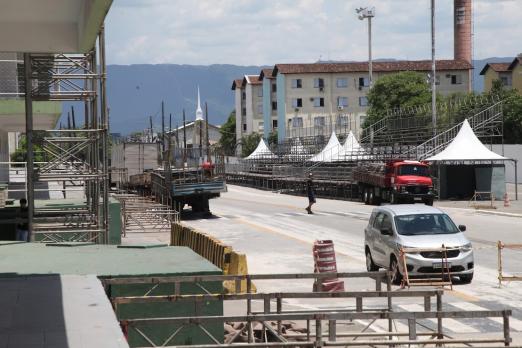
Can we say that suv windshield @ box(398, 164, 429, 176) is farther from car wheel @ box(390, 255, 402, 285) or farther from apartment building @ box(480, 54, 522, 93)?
apartment building @ box(480, 54, 522, 93)

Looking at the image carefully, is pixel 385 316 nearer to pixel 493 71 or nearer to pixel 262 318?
pixel 262 318

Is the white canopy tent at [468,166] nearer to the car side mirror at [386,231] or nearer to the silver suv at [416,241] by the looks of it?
the silver suv at [416,241]

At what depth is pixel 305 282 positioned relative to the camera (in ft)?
68.3

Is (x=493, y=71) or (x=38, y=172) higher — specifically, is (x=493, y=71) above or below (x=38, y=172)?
above

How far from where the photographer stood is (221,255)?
1936cm

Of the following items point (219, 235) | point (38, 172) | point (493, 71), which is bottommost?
point (219, 235)

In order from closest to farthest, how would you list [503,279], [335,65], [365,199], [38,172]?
[503,279], [38,172], [365,199], [335,65]

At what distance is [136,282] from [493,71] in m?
110

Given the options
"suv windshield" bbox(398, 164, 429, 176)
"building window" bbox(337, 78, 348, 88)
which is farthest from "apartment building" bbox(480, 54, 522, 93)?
"suv windshield" bbox(398, 164, 429, 176)

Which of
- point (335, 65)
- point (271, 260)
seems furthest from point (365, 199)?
point (335, 65)

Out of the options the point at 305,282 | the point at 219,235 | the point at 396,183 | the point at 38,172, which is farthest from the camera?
the point at 396,183

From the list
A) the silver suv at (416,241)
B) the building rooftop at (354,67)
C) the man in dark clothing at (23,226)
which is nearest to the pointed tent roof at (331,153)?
the man in dark clothing at (23,226)

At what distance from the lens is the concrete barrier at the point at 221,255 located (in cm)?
1853

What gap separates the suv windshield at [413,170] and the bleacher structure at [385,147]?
36.4 feet
